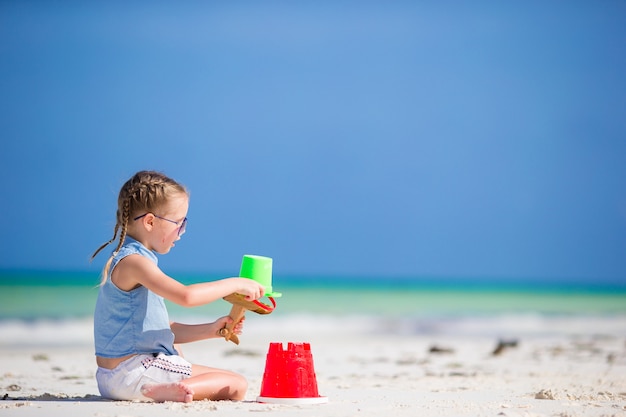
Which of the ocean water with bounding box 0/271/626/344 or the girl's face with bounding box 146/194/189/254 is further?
the ocean water with bounding box 0/271/626/344

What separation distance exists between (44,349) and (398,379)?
222 inches

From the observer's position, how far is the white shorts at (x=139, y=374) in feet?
12.9

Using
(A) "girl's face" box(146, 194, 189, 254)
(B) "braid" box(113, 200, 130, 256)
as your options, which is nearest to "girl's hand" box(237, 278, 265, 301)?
(A) "girl's face" box(146, 194, 189, 254)

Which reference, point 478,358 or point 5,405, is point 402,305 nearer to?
point 478,358

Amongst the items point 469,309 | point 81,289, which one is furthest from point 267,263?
point 81,289

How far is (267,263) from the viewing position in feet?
13.1

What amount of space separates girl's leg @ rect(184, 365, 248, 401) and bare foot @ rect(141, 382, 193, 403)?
34mm

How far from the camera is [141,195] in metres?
3.98

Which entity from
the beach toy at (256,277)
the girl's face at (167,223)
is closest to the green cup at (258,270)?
the beach toy at (256,277)

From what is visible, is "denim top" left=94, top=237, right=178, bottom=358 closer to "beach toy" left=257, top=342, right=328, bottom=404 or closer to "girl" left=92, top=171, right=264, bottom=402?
"girl" left=92, top=171, right=264, bottom=402

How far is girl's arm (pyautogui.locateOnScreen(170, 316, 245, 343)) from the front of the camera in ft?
13.7

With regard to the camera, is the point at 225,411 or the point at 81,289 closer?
the point at 225,411

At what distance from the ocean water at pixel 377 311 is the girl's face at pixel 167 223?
8.20 metres

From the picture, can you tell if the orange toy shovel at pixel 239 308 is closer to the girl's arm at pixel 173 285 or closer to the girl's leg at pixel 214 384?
the girl's arm at pixel 173 285
